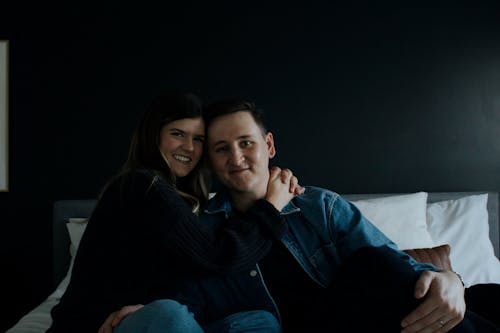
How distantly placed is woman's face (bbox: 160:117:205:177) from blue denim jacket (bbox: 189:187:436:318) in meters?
0.42

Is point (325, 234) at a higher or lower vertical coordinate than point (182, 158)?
lower

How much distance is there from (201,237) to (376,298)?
525 mm

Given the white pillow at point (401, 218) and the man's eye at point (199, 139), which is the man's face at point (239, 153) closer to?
the man's eye at point (199, 139)

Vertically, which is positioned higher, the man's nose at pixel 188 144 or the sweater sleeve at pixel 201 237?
the man's nose at pixel 188 144

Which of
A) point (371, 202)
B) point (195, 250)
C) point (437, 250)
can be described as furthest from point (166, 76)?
point (437, 250)

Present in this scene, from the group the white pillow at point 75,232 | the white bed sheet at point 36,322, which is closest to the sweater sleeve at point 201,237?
the white bed sheet at point 36,322

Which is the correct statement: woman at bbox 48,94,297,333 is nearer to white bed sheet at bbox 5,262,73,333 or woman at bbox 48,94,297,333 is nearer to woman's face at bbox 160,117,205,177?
woman's face at bbox 160,117,205,177

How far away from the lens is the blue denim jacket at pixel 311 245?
152 cm

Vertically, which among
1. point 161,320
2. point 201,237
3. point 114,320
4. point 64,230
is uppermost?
point 201,237

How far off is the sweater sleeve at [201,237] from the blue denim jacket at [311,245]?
194 mm

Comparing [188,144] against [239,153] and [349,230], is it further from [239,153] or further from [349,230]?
[349,230]

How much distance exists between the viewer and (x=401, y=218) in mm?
2188

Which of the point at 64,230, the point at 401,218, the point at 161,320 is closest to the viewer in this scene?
the point at 161,320

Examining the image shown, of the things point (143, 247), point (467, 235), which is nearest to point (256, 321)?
point (143, 247)
